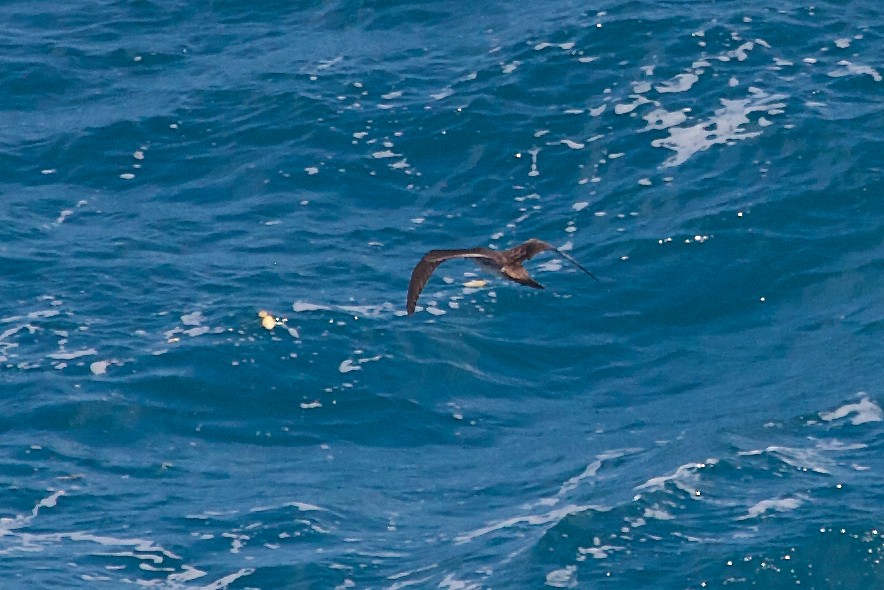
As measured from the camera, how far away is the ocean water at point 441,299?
65.7 ft

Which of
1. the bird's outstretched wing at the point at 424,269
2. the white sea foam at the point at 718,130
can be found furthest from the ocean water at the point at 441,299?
the bird's outstretched wing at the point at 424,269

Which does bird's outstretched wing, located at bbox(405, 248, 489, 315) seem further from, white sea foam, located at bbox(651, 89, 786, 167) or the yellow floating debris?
white sea foam, located at bbox(651, 89, 786, 167)

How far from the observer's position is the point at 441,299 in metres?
24.9

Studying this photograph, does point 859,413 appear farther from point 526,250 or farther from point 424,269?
point 424,269

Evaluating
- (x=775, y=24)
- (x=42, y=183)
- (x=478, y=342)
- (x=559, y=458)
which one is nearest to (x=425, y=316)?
(x=478, y=342)

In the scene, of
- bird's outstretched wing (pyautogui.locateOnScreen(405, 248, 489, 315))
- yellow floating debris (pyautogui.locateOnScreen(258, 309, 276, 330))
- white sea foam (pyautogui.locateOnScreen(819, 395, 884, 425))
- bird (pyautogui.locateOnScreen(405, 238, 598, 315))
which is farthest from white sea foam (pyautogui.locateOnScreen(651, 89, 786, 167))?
bird's outstretched wing (pyautogui.locateOnScreen(405, 248, 489, 315))

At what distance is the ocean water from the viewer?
65.7 ft

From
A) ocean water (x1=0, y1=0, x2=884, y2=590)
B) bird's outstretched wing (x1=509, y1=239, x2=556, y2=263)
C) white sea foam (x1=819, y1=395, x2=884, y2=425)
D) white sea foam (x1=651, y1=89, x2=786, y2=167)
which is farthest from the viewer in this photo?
white sea foam (x1=651, y1=89, x2=786, y2=167)

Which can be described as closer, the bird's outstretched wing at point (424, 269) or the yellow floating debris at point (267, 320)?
the bird's outstretched wing at point (424, 269)

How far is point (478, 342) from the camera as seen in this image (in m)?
24.0

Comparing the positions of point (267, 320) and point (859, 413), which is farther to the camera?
point (267, 320)

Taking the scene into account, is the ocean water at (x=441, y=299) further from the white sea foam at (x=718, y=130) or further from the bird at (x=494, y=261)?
the bird at (x=494, y=261)

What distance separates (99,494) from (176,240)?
6.63m

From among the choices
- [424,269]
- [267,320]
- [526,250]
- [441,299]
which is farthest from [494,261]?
[267,320]
